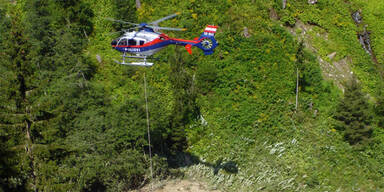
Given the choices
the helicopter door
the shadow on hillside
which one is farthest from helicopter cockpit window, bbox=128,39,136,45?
the shadow on hillside

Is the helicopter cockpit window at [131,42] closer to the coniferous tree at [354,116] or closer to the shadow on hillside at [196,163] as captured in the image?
the shadow on hillside at [196,163]

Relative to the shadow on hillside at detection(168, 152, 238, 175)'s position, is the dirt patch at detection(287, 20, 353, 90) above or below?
above

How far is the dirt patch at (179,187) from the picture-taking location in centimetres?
2275

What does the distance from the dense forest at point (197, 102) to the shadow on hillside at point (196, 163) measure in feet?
0.25

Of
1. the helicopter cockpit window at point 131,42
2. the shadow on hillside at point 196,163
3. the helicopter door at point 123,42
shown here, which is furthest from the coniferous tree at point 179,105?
the helicopter door at point 123,42

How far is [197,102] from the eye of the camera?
27000 mm

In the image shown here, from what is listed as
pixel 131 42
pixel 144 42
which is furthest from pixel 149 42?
pixel 131 42

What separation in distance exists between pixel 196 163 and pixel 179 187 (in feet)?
8.51

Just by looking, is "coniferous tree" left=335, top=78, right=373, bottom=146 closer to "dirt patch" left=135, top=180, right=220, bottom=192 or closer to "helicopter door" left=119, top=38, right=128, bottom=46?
"dirt patch" left=135, top=180, right=220, bottom=192

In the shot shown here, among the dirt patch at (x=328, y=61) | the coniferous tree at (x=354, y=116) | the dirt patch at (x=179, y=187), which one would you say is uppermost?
the dirt patch at (x=328, y=61)

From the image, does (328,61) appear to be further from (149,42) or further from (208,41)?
(149,42)

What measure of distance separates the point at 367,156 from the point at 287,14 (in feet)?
47.8

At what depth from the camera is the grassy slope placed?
2423cm

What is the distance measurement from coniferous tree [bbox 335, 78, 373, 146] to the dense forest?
0.09 m
